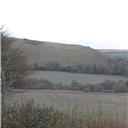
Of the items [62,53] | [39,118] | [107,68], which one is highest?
[62,53]

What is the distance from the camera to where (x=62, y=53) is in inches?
540

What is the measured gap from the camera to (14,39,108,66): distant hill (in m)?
13.2

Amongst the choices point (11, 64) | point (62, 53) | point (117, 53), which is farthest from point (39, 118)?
point (117, 53)

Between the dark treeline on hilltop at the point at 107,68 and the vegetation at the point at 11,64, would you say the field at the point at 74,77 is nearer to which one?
the dark treeline on hilltop at the point at 107,68

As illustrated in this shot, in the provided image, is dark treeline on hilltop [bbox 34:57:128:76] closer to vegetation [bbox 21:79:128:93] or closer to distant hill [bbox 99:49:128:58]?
vegetation [bbox 21:79:128:93]

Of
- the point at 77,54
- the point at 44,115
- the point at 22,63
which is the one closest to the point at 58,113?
the point at 44,115

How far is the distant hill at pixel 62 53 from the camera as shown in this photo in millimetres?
13234

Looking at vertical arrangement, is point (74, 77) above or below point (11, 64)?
below

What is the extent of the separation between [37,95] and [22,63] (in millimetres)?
2287

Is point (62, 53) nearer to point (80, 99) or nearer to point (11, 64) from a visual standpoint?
point (80, 99)

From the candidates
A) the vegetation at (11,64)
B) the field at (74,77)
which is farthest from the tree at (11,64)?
the field at (74,77)

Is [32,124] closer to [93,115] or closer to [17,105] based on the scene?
[17,105]

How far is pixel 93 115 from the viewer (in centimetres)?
1162

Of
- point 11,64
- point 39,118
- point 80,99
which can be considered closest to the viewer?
point 39,118
